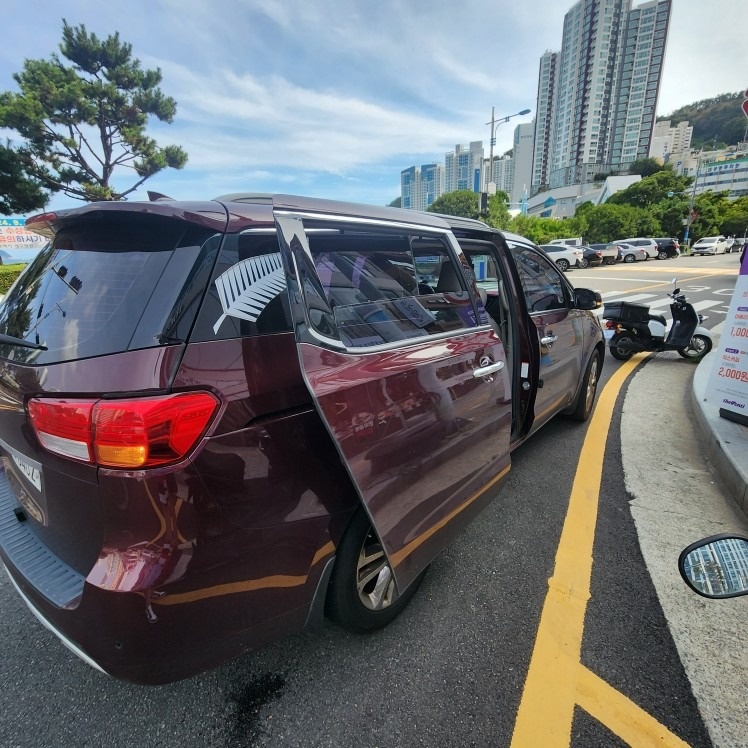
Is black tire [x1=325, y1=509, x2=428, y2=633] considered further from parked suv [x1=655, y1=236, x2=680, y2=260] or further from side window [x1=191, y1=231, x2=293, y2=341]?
parked suv [x1=655, y1=236, x2=680, y2=260]

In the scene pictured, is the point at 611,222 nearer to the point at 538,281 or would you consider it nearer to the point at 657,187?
the point at 657,187

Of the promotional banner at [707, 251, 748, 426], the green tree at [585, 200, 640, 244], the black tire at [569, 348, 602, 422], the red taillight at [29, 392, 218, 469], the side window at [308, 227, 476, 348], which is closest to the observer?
the red taillight at [29, 392, 218, 469]

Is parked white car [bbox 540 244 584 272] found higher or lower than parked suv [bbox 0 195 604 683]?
lower

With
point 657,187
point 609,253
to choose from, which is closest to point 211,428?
point 609,253

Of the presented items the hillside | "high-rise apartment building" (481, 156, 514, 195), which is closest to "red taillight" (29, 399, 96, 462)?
"high-rise apartment building" (481, 156, 514, 195)

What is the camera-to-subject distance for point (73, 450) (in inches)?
47.7

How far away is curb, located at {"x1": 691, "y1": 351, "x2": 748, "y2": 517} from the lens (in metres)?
2.87

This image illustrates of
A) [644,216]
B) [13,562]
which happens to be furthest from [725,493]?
[644,216]

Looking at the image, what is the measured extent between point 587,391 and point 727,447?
117 cm

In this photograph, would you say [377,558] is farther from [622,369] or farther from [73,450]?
[622,369]

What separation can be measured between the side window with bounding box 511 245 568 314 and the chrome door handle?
0.92m

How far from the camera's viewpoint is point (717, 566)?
1.22 meters

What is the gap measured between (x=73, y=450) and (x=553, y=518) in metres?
2.62

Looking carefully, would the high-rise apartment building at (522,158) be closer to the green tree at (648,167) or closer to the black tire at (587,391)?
the green tree at (648,167)
